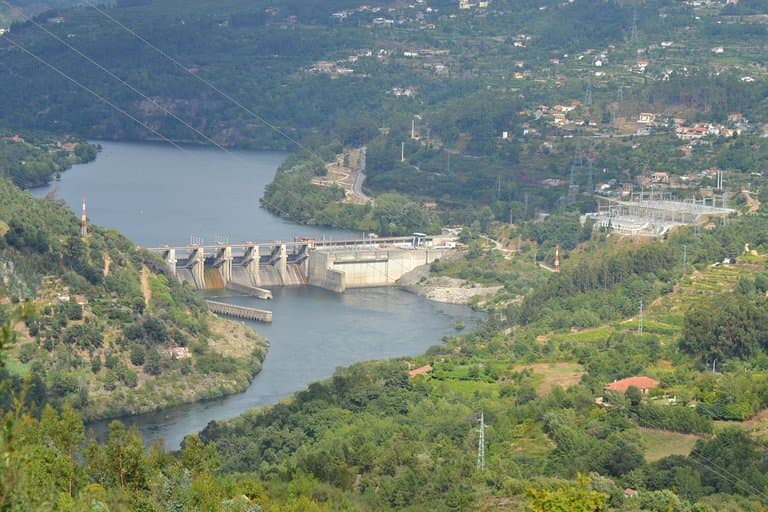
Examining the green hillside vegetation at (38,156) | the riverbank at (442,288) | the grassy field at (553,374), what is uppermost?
the grassy field at (553,374)

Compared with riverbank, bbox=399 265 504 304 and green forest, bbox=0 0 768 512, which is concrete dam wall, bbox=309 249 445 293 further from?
green forest, bbox=0 0 768 512

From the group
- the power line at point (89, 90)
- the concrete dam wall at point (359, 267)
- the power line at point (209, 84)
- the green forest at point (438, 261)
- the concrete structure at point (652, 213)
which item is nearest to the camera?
the green forest at point (438, 261)

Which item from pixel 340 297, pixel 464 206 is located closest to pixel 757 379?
pixel 340 297

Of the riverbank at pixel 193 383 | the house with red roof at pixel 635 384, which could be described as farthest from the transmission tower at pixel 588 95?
the house with red roof at pixel 635 384

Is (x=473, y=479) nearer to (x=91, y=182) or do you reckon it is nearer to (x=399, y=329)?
(x=399, y=329)

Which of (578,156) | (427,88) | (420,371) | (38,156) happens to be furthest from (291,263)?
(427,88)

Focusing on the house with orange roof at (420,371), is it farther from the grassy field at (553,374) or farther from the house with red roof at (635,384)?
the house with red roof at (635,384)

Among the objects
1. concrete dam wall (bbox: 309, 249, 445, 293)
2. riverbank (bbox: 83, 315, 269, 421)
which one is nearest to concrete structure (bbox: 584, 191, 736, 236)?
concrete dam wall (bbox: 309, 249, 445, 293)
